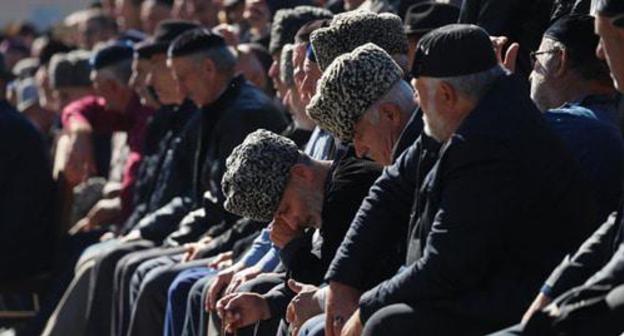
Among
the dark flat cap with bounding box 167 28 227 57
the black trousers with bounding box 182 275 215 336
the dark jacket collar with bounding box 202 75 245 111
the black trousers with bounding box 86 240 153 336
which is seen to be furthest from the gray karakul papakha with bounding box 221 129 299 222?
the black trousers with bounding box 86 240 153 336

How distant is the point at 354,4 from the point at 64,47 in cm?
675

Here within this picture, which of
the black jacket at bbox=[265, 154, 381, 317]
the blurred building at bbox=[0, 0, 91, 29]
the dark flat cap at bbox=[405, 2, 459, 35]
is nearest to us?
the black jacket at bbox=[265, 154, 381, 317]

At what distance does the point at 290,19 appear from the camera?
9.24m

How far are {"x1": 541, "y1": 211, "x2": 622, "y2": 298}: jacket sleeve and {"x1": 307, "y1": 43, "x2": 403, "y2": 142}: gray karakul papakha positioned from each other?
4.21 feet

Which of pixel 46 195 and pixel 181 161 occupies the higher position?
pixel 181 161

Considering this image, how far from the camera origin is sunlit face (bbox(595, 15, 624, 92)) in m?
5.22

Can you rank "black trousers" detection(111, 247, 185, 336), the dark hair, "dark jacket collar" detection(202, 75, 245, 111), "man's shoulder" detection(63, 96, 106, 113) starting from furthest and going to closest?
the dark hair
"man's shoulder" detection(63, 96, 106, 113)
"black trousers" detection(111, 247, 185, 336)
"dark jacket collar" detection(202, 75, 245, 111)

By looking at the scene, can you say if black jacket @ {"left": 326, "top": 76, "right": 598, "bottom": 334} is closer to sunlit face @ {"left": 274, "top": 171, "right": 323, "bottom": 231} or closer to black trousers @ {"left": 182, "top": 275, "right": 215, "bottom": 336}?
sunlit face @ {"left": 274, "top": 171, "right": 323, "bottom": 231}

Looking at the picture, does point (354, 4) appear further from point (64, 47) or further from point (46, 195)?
point (64, 47)

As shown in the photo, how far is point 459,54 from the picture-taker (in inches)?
223

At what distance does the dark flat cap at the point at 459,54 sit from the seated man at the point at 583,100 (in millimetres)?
501

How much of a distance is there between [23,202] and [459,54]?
6343 mm

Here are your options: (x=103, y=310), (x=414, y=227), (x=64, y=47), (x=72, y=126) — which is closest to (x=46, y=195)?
(x=72, y=126)

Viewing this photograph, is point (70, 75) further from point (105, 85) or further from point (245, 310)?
point (245, 310)
